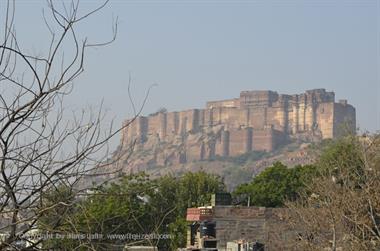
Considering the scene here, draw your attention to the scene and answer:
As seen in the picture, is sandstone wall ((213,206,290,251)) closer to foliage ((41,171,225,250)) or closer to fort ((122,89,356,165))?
foliage ((41,171,225,250))

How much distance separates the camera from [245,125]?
614ft

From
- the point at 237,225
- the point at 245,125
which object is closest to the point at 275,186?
the point at 237,225

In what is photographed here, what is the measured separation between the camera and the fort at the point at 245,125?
18062 centimetres

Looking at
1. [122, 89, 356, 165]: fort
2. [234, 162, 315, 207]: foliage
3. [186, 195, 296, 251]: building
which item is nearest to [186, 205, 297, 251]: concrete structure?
[186, 195, 296, 251]: building

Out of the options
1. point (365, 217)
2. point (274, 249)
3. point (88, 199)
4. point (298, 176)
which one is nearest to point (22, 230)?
point (88, 199)

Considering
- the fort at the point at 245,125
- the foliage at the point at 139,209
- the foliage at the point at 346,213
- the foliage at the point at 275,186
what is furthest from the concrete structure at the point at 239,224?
the fort at the point at 245,125

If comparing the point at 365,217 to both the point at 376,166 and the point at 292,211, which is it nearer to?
the point at 376,166

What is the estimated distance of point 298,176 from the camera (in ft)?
137

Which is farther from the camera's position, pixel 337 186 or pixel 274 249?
pixel 274 249

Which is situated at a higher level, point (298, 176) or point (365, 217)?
point (298, 176)

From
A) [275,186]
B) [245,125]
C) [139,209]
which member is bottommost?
[139,209]

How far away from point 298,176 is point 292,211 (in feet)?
67.1

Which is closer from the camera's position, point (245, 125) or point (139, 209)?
point (139, 209)

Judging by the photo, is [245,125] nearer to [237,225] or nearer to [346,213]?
[237,225]
